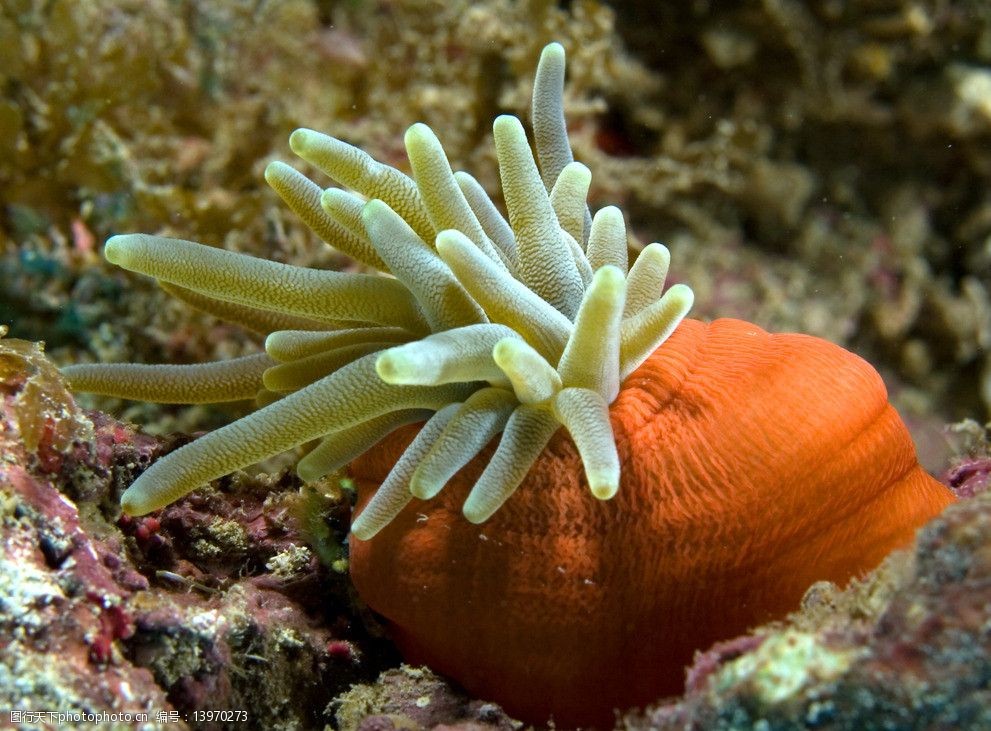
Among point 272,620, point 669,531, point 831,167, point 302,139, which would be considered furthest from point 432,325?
point 831,167

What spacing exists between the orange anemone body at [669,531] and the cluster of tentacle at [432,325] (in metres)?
0.15

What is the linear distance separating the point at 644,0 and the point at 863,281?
2363 millimetres

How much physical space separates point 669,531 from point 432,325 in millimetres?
745

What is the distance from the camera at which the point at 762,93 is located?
525 centimetres

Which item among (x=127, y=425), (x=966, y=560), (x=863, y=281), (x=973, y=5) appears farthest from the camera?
(x=863, y=281)

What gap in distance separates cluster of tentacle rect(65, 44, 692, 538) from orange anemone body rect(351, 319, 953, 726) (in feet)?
0.49

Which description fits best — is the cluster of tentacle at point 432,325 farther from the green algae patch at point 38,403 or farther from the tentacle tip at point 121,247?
the green algae patch at point 38,403

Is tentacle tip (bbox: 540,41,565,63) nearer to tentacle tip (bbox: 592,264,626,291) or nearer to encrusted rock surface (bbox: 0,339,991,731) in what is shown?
tentacle tip (bbox: 592,264,626,291)

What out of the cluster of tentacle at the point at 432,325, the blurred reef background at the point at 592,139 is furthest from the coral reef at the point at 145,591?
the blurred reef background at the point at 592,139

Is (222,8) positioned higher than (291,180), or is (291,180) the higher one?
(222,8)

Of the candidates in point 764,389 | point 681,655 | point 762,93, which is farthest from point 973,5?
point 681,655

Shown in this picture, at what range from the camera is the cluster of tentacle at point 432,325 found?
172 cm

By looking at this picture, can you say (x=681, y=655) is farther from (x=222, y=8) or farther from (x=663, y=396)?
(x=222, y=8)

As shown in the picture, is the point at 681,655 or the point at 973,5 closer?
the point at 681,655
